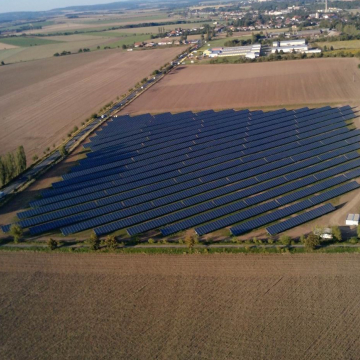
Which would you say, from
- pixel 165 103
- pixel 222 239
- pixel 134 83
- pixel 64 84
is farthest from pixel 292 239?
pixel 64 84

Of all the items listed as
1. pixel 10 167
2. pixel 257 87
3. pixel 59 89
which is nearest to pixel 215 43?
pixel 257 87

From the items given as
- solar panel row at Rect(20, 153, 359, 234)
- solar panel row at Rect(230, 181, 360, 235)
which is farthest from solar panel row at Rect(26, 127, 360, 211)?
solar panel row at Rect(230, 181, 360, 235)

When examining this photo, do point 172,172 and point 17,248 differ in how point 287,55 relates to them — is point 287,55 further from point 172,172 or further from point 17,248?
point 17,248

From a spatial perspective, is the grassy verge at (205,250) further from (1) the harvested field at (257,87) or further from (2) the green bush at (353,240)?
(1) the harvested field at (257,87)

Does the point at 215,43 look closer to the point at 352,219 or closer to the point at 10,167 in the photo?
the point at 10,167

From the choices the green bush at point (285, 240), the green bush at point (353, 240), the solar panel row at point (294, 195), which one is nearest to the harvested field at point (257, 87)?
the solar panel row at point (294, 195)
